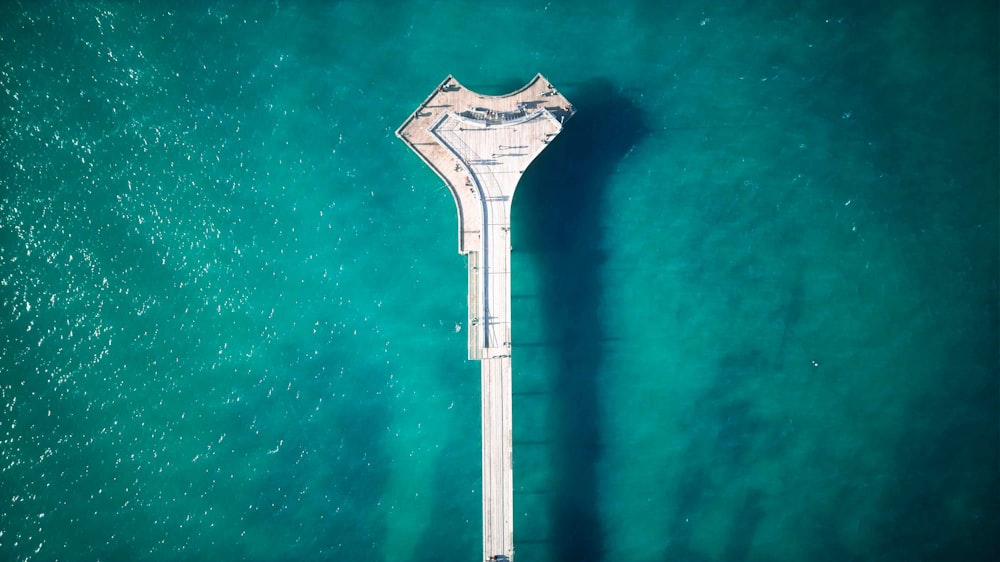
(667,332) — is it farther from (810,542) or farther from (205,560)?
(205,560)

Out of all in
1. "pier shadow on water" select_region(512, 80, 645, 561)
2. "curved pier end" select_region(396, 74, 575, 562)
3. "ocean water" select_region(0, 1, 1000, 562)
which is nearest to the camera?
"curved pier end" select_region(396, 74, 575, 562)

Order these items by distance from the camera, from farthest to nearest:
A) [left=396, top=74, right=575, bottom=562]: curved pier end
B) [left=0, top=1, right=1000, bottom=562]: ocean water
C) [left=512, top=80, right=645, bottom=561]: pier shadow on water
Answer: [left=512, top=80, right=645, bottom=561]: pier shadow on water
[left=0, top=1, right=1000, bottom=562]: ocean water
[left=396, top=74, right=575, bottom=562]: curved pier end

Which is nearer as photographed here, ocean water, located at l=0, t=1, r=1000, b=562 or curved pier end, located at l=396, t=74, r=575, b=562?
curved pier end, located at l=396, t=74, r=575, b=562

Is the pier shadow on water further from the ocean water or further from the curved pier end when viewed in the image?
the curved pier end

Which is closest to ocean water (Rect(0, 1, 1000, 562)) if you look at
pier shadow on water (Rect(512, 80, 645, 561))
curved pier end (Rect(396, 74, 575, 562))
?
pier shadow on water (Rect(512, 80, 645, 561))
